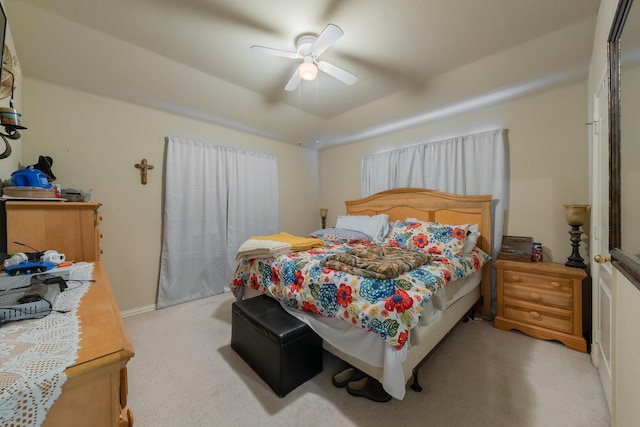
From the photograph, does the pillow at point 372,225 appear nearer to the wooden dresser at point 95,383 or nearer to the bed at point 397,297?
the bed at point 397,297

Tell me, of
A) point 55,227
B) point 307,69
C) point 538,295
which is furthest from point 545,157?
point 55,227

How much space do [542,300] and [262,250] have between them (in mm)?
2524

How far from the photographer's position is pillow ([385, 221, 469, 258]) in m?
2.43

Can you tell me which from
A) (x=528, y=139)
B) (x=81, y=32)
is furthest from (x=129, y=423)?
(x=528, y=139)

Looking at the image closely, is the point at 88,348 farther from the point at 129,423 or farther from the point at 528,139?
the point at 528,139

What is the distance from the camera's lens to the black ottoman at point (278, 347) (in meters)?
1.61

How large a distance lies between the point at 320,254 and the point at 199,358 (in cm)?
129

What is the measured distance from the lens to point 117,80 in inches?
94.8

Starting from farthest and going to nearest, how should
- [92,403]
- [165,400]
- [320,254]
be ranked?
1. [320,254]
2. [165,400]
3. [92,403]

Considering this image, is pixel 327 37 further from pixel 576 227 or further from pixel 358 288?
pixel 576 227

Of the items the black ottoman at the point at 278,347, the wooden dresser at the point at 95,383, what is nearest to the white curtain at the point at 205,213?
the black ottoman at the point at 278,347

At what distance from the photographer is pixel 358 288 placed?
5.07ft

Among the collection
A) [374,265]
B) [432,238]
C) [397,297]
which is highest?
[432,238]

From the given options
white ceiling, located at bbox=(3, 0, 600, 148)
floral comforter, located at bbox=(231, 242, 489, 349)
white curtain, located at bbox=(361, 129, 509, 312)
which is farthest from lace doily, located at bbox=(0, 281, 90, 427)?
white curtain, located at bbox=(361, 129, 509, 312)
